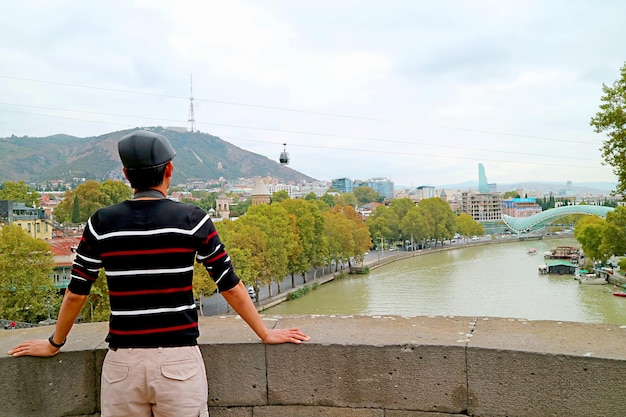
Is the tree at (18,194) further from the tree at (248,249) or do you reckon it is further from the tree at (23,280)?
the tree at (23,280)

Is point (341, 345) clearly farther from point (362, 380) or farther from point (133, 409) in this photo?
point (133, 409)

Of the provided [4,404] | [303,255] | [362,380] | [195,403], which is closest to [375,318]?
[362,380]

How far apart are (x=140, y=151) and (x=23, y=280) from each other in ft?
79.0

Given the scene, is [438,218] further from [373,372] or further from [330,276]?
[373,372]

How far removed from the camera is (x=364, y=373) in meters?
2.65

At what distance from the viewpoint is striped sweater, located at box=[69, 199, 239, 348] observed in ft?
6.26

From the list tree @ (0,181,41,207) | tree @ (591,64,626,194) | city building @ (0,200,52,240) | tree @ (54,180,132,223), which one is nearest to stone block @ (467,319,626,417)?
tree @ (591,64,626,194)

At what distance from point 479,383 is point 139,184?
5.44 feet

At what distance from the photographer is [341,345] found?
2.65 m

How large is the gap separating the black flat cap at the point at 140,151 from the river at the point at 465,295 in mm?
17893

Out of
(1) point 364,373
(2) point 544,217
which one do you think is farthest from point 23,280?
(2) point 544,217

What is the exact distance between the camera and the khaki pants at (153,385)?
1861mm

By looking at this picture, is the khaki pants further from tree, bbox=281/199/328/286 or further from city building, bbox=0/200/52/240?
city building, bbox=0/200/52/240

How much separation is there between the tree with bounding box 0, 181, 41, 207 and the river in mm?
33484
